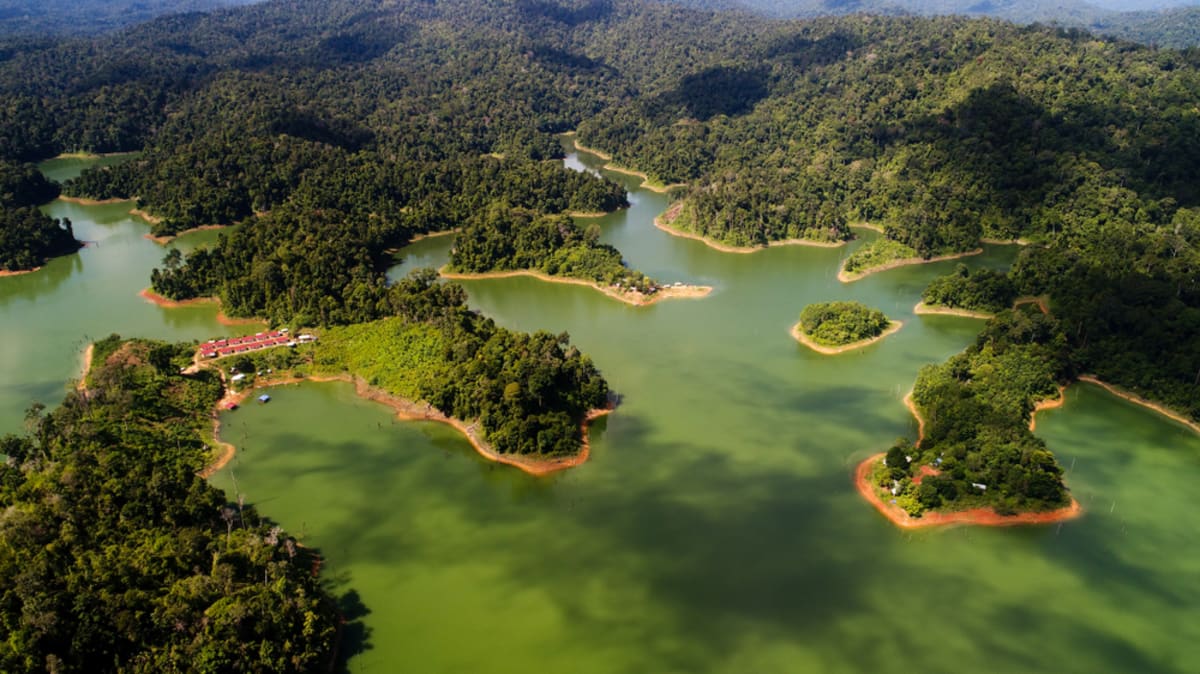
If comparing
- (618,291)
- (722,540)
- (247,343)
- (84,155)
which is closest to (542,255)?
(618,291)

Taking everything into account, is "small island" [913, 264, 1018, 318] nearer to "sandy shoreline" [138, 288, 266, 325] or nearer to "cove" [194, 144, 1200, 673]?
"cove" [194, 144, 1200, 673]

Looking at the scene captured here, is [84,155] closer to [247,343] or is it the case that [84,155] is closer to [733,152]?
[247,343]

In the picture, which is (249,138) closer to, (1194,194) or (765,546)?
(765,546)

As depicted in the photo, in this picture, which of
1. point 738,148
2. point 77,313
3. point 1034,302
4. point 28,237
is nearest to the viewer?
point 1034,302

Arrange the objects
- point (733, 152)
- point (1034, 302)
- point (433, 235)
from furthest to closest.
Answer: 1. point (733, 152)
2. point (433, 235)
3. point (1034, 302)

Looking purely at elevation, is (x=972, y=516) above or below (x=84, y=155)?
above

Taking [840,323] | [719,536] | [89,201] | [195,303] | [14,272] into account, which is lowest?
[89,201]
